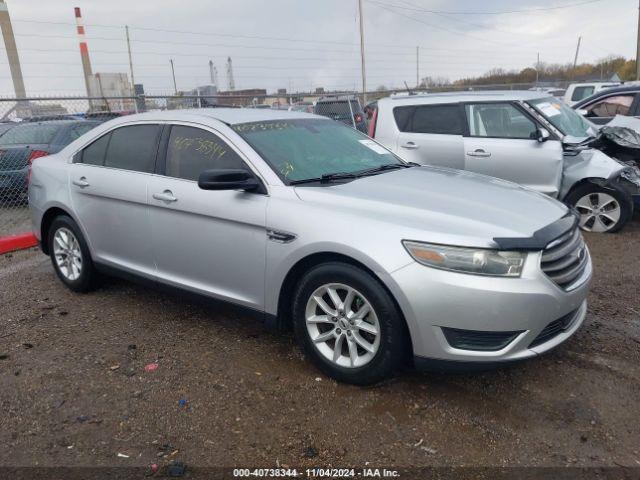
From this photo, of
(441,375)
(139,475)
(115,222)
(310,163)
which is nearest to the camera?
(139,475)

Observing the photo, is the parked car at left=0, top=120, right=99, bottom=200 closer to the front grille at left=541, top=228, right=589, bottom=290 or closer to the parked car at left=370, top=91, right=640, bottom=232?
the parked car at left=370, top=91, right=640, bottom=232

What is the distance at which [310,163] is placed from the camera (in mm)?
3654

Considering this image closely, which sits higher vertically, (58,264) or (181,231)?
(181,231)

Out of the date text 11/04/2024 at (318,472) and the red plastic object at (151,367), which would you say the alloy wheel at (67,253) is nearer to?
the red plastic object at (151,367)

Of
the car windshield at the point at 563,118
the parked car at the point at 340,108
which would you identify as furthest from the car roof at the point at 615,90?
the parked car at the point at 340,108

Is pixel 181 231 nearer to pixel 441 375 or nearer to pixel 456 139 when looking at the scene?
pixel 441 375

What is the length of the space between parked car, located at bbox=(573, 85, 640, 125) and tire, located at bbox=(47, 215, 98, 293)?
8017mm

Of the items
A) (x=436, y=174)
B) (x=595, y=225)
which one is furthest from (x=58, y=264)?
(x=595, y=225)

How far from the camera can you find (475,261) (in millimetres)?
2738

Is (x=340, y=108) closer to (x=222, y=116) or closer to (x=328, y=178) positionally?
(x=222, y=116)

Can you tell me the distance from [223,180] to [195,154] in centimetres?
67

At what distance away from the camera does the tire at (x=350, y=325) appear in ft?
9.43

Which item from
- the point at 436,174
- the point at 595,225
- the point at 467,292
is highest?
the point at 436,174

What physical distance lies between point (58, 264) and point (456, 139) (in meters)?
4.76
